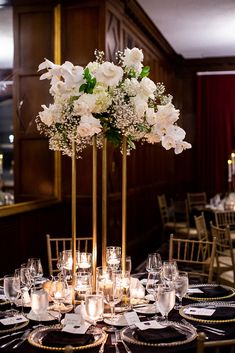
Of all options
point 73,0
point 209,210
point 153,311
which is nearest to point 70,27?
point 73,0

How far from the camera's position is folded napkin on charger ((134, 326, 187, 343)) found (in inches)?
83.7

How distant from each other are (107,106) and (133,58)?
28 cm

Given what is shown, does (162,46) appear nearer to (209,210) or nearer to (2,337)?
(209,210)

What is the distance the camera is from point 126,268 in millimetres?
2703

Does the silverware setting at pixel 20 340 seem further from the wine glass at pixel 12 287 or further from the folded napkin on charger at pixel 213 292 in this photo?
the folded napkin on charger at pixel 213 292

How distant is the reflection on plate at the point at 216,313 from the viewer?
2398 millimetres

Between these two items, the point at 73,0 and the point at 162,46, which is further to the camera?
the point at 162,46

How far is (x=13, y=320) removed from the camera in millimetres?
2412

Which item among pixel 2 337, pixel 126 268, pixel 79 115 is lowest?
pixel 2 337

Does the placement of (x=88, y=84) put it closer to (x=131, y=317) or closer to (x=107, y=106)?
(x=107, y=106)

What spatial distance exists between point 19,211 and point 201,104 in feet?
21.0

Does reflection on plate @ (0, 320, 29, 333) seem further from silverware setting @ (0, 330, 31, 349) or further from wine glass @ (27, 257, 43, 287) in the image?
wine glass @ (27, 257, 43, 287)

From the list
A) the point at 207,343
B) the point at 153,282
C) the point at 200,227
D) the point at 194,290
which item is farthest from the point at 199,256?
the point at 207,343

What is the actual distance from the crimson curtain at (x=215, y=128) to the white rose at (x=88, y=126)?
8.22m
